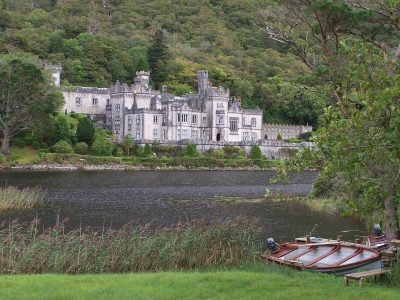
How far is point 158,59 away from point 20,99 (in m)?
49.0

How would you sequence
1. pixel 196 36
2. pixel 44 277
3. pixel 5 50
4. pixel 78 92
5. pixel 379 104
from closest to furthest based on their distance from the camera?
pixel 379 104, pixel 44 277, pixel 78 92, pixel 5 50, pixel 196 36

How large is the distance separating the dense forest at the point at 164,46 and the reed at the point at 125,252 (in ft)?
190

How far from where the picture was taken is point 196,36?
145 m

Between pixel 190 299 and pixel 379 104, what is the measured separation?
5.17 m

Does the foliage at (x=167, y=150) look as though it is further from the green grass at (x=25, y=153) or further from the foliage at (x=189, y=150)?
the green grass at (x=25, y=153)

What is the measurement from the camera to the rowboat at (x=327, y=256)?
15047 mm

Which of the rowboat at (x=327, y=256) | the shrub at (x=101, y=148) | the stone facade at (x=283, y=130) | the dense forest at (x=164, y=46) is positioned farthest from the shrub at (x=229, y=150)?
the rowboat at (x=327, y=256)

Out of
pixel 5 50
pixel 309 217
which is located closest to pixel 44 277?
pixel 309 217

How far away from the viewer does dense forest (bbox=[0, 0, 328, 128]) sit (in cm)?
9725

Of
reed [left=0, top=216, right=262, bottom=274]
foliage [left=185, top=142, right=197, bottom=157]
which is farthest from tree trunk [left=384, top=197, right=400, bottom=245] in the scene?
foliage [left=185, top=142, right=197, bottom=157]

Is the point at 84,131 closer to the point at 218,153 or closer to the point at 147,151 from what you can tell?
the point at 147,151

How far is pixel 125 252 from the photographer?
16.0m

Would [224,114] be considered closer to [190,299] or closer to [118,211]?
[118,211]

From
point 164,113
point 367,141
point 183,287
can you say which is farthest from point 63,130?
point 367,141
